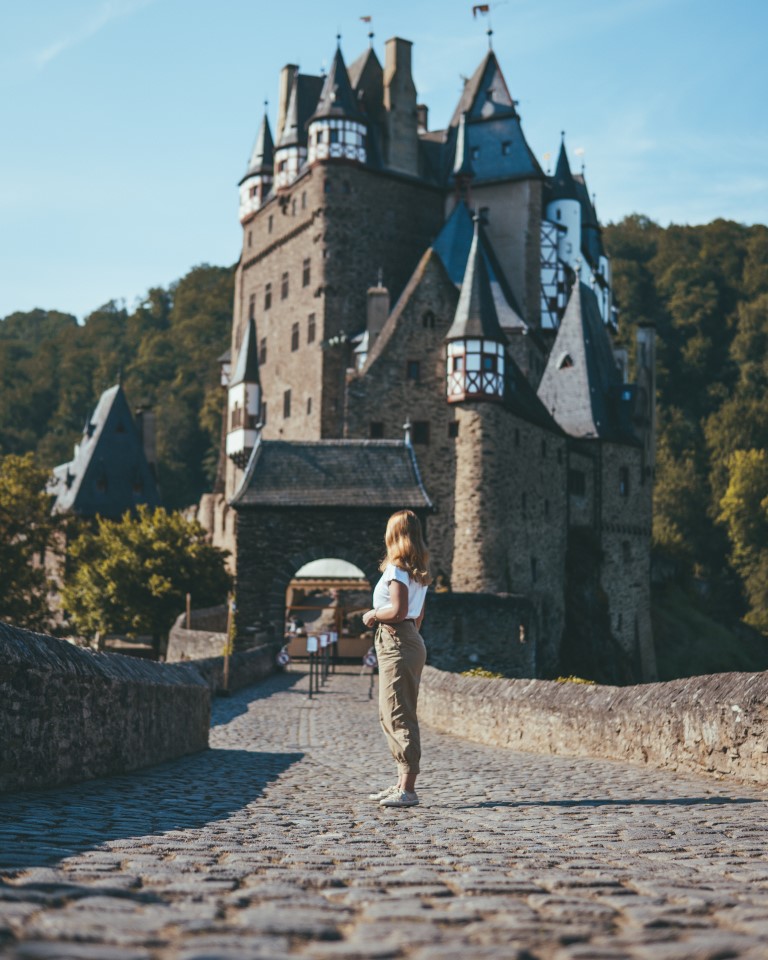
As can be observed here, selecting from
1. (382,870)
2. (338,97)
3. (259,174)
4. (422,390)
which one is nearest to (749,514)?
(422,390)

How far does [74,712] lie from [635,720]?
497 cm

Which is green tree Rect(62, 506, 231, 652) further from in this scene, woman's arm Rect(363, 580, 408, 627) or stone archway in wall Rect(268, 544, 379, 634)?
woman's arm Rect(363, 580, 408, 627)

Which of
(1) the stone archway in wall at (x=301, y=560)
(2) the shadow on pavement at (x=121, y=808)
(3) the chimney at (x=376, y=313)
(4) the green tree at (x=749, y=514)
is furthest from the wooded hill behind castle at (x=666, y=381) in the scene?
(2) the shadow on pavement at (x=121, y=808)

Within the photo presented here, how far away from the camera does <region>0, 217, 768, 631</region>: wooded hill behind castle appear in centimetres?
6950

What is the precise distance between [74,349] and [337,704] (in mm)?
89914

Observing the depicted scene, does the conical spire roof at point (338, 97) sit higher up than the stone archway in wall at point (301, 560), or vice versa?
the conical spire roof at point (338, 97)

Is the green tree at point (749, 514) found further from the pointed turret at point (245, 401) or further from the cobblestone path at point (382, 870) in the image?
the cobblestone path at point (382, 870)

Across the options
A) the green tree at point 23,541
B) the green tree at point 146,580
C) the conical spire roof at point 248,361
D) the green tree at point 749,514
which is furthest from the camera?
the green tree at point 749,514

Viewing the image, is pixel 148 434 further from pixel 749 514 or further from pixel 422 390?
pixel 749 514

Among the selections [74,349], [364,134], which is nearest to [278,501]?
[364,134]

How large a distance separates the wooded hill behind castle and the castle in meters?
11.4

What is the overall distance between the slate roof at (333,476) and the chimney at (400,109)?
26.8 m

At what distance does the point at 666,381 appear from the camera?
267 feet

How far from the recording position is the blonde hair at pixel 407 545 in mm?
7551
